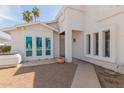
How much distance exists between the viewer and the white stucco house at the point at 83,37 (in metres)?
7.77

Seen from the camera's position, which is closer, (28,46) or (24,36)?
(24,36)

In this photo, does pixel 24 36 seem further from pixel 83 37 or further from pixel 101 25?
pixel 101 25

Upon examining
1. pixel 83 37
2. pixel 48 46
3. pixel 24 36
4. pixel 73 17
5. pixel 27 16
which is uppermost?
pixel 27 16

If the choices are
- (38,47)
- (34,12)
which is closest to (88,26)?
(38,47)

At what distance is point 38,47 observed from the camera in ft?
43.1

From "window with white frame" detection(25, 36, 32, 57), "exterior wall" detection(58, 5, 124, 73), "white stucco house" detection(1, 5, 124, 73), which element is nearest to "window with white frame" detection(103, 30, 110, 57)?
"white stucco house" detection(1, 5, 124, 73)

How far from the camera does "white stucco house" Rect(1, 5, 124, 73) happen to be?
7.77m

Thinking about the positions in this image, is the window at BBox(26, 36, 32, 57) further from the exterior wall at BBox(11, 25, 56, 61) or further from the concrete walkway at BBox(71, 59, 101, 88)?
the concrete walkway at BBox(71, 59, 101, 88)

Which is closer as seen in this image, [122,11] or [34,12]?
[122,11]

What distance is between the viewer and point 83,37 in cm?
1266

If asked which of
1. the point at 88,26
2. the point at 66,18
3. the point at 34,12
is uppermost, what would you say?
the point at 34,12

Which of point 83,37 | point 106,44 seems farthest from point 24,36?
point 106,44
